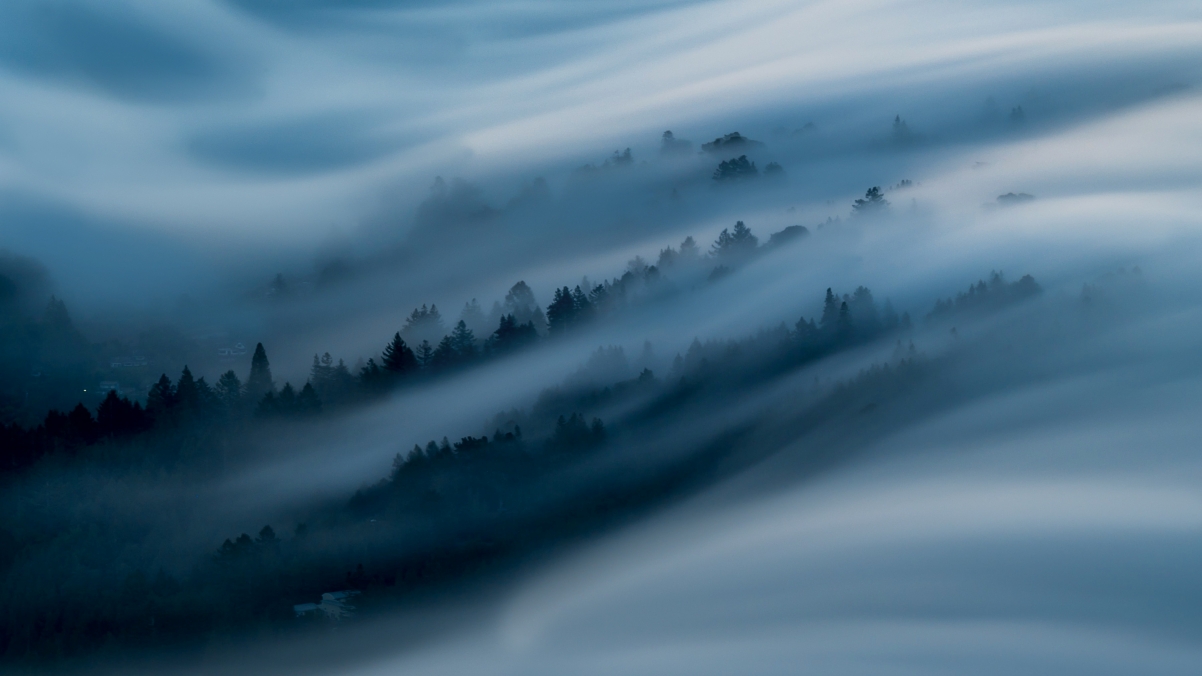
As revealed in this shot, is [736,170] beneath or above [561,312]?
above

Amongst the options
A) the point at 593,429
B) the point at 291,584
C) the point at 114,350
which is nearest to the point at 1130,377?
the point at 593,429

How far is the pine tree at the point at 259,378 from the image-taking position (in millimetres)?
9741

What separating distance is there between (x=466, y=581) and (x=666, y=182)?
785cm

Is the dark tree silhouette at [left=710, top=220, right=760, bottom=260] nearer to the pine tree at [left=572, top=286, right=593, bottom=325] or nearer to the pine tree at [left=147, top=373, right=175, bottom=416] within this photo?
the pine tree at [left=572, top=286, right=593, bottom=325]

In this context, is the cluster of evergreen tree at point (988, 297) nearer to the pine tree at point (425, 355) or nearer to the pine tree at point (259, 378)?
the pine tree at point (425, 355)

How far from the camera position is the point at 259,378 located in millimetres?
10031

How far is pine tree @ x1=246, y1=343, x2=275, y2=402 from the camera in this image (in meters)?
9.74

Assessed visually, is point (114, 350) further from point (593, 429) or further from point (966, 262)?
point (966, 262)

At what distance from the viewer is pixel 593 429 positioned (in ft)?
27.6

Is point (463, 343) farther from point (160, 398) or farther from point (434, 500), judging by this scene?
point (160, 398)

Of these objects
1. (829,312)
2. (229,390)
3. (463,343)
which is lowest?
(829,312)

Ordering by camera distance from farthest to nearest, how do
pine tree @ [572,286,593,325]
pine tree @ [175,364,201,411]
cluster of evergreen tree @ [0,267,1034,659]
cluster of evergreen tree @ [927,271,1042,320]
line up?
pine tree @ [572,286,593,325], pine tree @ [175,364,201,411], cluster of evergreen tree @ [927,271,1042,320], cluster of evergreen tree @ [0,267,1034,659]

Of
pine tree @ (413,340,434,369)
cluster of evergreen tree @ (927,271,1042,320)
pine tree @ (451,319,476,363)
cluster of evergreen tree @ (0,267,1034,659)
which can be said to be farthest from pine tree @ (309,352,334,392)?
cluster of evergreen tree @ (927,271,1042,320)

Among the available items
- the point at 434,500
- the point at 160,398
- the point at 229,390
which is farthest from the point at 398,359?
the point at 434,500
